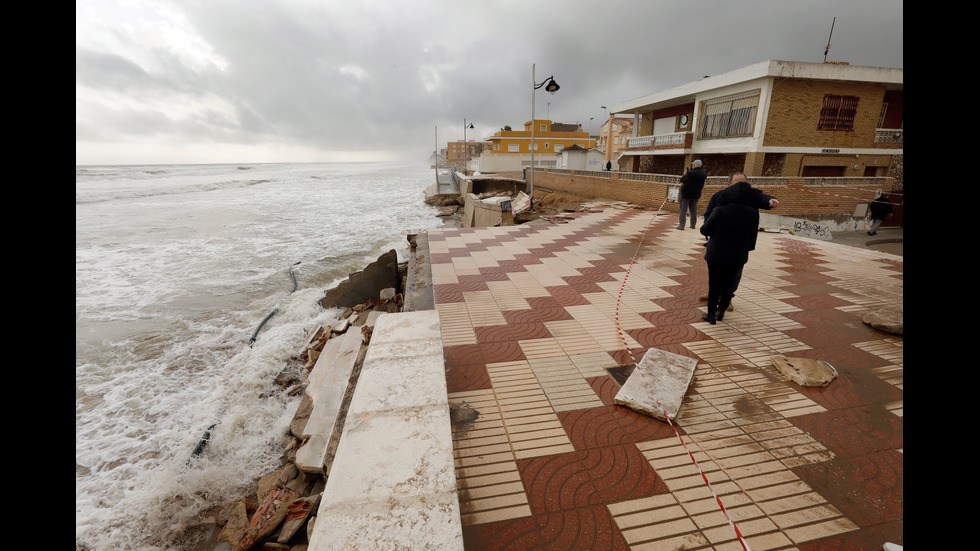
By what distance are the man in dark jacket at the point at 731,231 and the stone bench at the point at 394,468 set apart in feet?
10.8

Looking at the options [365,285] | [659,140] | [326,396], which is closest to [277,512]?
[326,396]

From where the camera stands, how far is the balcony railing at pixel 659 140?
821 inches

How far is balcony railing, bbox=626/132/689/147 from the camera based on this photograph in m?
20.8

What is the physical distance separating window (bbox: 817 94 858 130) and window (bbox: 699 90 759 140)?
2.84m

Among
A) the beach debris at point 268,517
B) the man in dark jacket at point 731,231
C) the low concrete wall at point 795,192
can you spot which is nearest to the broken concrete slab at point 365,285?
the beach debris at point 268,517

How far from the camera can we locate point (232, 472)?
12.3 ft

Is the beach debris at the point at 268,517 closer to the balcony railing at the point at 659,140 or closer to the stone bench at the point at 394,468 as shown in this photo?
the stone bench at the point at 394,468

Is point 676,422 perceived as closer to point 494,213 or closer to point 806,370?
point 806,370

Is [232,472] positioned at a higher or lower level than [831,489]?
lower

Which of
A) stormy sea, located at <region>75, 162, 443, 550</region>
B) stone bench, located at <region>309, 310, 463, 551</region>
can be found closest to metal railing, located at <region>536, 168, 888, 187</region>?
stormy sea, located at <region>75, 162, 443, 550</region>

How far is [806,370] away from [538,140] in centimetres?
5110

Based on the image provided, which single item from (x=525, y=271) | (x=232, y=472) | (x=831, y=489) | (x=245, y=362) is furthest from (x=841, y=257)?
(x=245, y=362)

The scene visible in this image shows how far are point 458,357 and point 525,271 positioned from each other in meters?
3.12
